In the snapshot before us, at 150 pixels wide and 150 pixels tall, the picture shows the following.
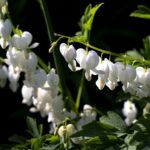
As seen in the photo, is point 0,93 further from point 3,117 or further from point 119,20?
point 119,20

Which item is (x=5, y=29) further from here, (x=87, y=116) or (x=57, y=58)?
(x=87, y=116)

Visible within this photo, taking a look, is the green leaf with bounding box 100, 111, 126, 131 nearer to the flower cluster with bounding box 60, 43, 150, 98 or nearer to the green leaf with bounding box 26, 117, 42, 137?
the flower cluster with bounding box 60, 43, 150, 98

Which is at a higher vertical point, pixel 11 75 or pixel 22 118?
pixel 11 75

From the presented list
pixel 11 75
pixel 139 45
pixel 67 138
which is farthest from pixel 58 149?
pixel 139 45

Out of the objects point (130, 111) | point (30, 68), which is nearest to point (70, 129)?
point (30, 68)

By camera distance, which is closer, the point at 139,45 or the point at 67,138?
the point at 67,138
